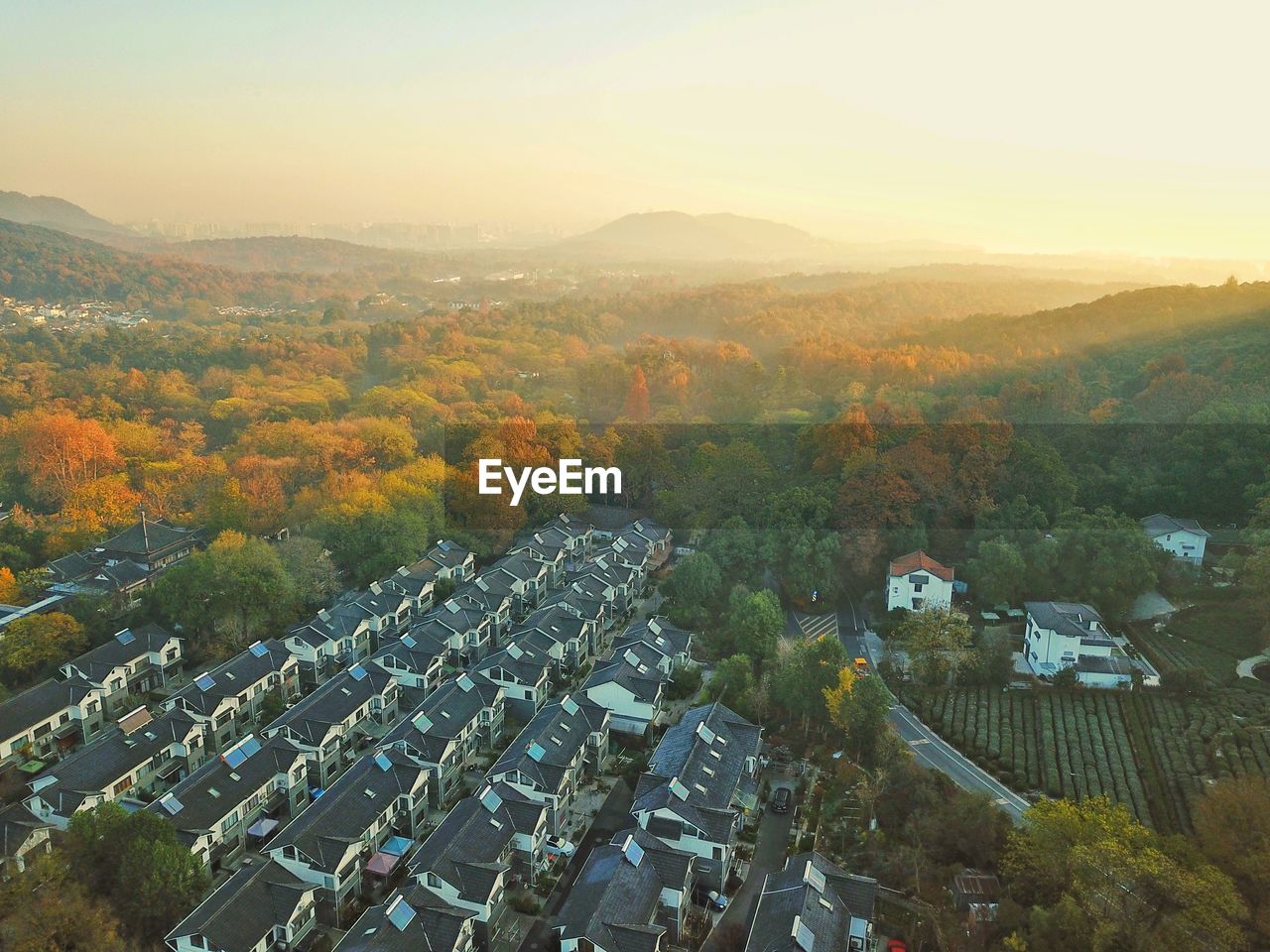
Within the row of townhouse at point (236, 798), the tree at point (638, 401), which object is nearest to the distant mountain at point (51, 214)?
the tree at point (638, 401)

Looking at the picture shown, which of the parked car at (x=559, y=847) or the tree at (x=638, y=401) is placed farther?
the tree at (x=638, y=401)

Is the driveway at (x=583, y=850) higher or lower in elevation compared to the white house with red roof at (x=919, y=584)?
lower

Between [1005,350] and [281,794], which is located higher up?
[1005,350]

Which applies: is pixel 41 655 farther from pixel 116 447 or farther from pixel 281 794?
pixel 116 447

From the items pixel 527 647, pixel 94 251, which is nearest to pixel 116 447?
pixel 527 647

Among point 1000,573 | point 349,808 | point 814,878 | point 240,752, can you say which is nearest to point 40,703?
point 240,752

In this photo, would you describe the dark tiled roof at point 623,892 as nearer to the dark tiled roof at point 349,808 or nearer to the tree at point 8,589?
the dark tiled roof at point 349,808

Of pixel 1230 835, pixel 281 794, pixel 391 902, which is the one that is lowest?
pixel 281 794
